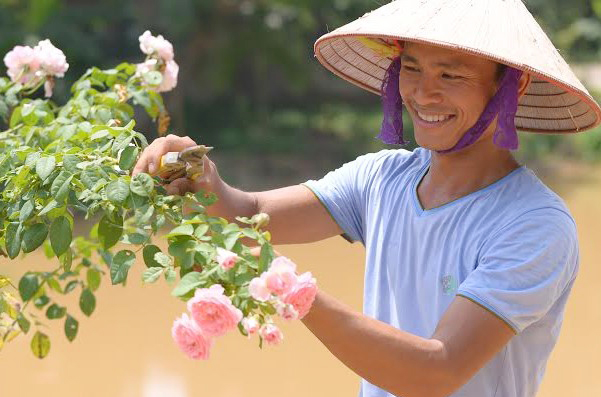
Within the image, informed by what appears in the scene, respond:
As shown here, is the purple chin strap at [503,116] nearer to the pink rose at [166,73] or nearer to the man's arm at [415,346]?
the man's arm at [415,346]

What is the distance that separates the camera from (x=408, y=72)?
1.92 metres

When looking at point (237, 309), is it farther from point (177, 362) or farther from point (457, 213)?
point (177, 362)

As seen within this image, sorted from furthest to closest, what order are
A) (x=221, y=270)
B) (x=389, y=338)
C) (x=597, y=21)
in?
(x=597, y=21), (x=389, y=338), (x=221, y=270)

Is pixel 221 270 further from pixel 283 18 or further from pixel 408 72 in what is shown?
pixel 283 18

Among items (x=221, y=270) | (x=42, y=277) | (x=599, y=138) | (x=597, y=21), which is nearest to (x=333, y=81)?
(x=599, y=138)

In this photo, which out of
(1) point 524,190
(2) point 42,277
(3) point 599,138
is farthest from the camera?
(3) point 599,138

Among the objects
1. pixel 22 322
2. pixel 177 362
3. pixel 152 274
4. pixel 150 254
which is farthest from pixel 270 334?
pixel 177 362

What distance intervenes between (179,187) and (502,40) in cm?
62

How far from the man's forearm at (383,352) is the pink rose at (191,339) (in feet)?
0.68

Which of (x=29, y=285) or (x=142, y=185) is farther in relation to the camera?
(x=29, y=285)

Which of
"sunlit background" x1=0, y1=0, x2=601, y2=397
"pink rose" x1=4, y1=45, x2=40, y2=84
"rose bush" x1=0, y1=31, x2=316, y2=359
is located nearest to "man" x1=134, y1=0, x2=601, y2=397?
"rose bush" x1=0, y1=31, x2=316, y2=359

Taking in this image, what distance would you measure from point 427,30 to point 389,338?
1.83 ft

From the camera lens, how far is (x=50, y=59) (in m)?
2.45

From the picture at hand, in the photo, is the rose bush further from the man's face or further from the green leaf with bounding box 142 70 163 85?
the man's face
